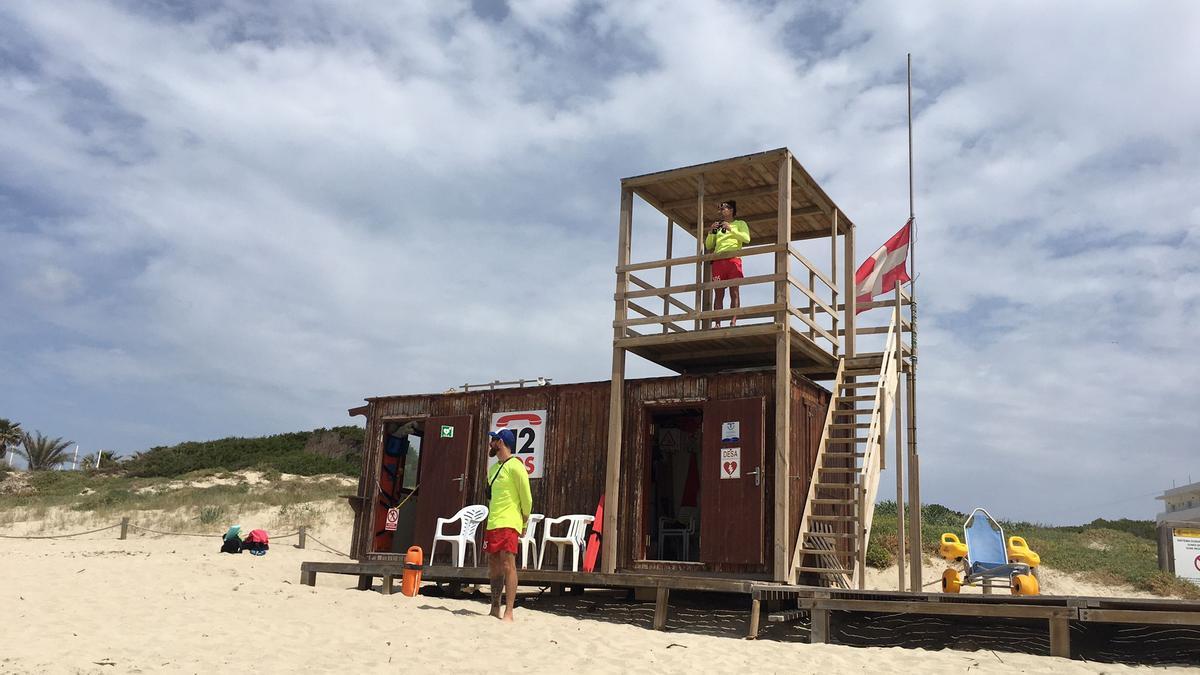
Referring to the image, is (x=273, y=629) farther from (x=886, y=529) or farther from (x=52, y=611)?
(x=886, y=529)

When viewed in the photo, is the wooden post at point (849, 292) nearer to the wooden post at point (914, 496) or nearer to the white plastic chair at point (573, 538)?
the wooden post at point (914, 496)

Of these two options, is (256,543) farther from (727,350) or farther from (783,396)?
(783,396)

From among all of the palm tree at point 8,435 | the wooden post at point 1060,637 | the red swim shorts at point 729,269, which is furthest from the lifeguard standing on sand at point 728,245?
the palm tree at point 8,435

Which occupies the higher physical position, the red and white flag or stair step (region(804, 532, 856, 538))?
the red and white flag

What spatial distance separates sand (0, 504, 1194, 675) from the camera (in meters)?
7.69

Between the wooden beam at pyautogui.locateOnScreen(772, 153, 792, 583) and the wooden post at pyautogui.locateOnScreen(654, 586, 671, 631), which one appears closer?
the wooden post at pyautogui.locateOnScreen(654, 586, 671, 631)

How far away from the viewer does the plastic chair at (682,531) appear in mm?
13836

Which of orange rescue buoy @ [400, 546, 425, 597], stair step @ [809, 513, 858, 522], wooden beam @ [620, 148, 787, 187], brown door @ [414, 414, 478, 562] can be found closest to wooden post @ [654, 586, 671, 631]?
stair step @ [809, 513, 858, 522]

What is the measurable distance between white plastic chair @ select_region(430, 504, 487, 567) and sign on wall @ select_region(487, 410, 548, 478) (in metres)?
0.74

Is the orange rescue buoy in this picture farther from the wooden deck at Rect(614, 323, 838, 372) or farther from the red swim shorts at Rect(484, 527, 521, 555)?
the wooden deck at Rect(614, 323, 838, 372)

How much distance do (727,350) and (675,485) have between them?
3137 millimetres

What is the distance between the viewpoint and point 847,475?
44.1 ft

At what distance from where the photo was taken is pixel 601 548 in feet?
40.3

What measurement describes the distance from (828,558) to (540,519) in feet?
12.6
